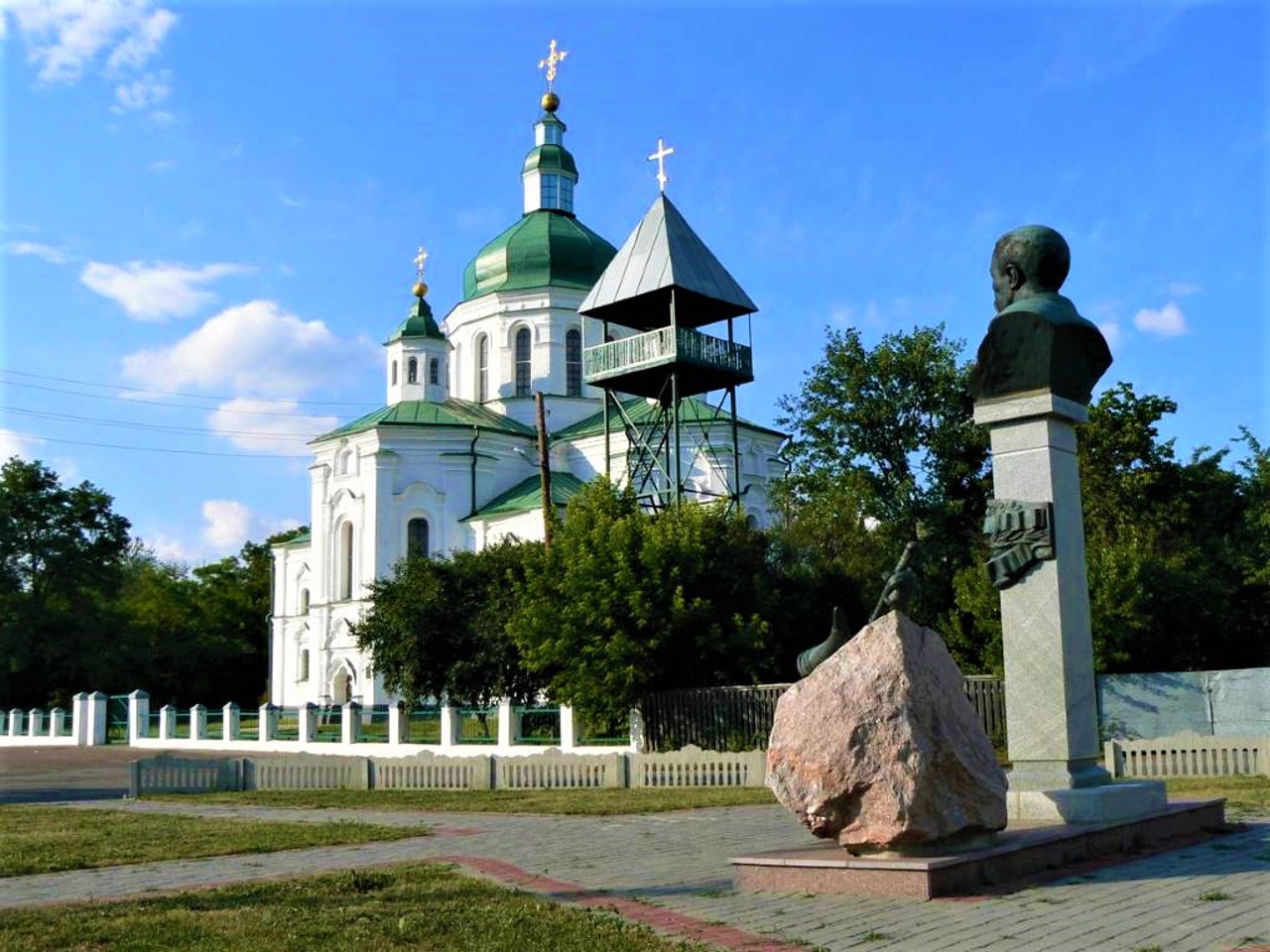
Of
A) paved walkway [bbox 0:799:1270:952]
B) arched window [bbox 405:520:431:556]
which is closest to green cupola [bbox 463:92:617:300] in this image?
arched window [bbox 405:520:431:556]

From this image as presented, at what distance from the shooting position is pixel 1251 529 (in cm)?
3456

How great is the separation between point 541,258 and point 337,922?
146 ft

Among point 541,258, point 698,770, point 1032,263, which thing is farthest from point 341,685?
point 1032,263

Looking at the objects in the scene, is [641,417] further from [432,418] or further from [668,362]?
[668,362]

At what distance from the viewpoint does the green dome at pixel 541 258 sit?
1960 inches

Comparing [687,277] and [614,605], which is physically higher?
[687,277]

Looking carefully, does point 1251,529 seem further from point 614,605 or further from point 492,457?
point 492,457

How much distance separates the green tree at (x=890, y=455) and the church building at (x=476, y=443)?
29.1ft

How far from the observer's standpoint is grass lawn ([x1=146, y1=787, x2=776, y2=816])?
47.9 feet

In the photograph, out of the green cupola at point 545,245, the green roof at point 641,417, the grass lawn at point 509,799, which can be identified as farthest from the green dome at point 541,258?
the grass lawn at point 509,799

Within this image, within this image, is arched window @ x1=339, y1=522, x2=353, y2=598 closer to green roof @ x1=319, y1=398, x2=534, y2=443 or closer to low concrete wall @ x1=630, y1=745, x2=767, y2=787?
green roof @ x1=319, y1=398, x2=534, y2=443

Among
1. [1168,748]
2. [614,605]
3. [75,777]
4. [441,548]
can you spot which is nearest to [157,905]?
[1168,748]

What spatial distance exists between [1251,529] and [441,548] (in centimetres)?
2623

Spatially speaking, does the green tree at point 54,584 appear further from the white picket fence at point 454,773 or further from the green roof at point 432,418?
the white picket fence at point 454,773
